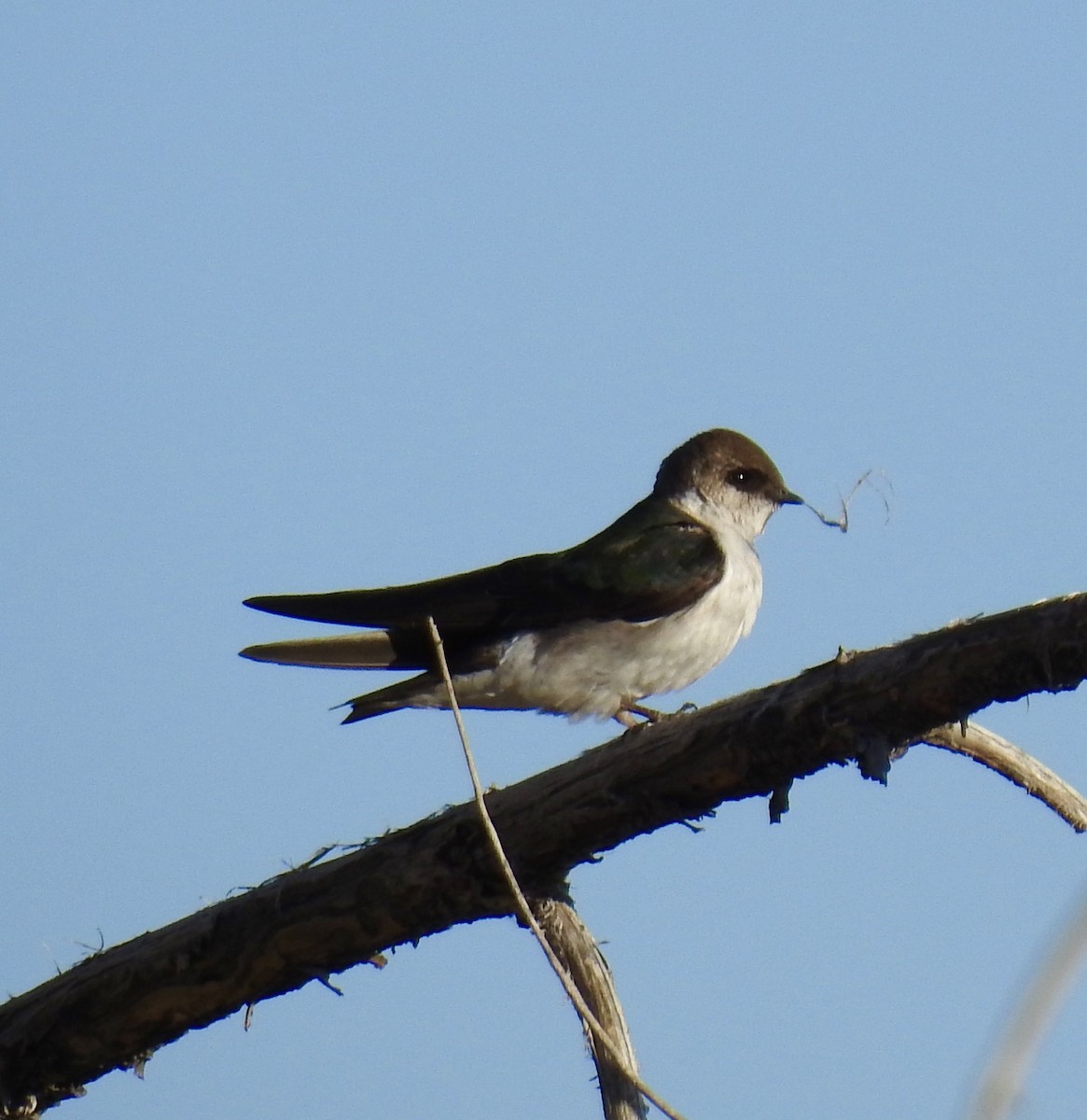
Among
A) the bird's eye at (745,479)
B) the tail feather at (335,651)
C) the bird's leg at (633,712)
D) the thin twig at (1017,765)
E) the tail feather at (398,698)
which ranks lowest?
the thin twig at (1017,765)

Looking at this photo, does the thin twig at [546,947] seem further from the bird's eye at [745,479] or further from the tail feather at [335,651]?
the bird's eye at [745,479]

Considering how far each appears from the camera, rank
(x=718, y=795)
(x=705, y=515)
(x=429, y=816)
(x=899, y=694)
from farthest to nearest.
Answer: (x=705, y=515), (x=429, y=816), (x=718, y=795), (x=899, y=694)

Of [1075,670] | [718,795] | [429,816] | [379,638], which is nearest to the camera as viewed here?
[1075,670]

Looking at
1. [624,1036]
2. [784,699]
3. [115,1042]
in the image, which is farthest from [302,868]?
[784,699]

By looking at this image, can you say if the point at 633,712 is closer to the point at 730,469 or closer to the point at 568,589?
the point at 568,589

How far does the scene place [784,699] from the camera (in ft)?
11.3

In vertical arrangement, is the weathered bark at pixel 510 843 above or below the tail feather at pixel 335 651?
below

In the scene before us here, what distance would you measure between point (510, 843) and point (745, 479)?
3.88 metres

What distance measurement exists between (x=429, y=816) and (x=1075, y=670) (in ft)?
5.54

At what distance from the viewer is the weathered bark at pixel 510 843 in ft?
10.5

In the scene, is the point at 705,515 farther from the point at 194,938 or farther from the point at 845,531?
the point at 194,938

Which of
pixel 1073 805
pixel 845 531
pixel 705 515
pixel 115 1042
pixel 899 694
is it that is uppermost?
pixel 705 515

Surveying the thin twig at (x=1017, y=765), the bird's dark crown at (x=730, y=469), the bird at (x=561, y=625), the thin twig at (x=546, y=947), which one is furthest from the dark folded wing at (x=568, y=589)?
the thin twig at (x=546, y=947)

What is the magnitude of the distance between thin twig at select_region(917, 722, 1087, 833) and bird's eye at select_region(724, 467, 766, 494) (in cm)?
332
